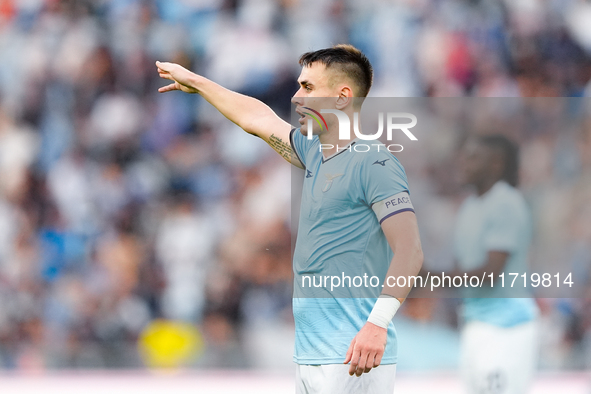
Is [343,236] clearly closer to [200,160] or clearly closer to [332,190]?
[332,190]

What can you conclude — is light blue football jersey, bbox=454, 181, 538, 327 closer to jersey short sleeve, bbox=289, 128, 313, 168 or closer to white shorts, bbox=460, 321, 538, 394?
white shorts, bbox=460, 321, 538, 394

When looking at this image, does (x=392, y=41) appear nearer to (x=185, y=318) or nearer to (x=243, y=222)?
(x=243, y=222)

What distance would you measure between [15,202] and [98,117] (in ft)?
4.41

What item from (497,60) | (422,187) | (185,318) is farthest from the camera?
(497,60)

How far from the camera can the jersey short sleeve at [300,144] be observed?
3.60 metres

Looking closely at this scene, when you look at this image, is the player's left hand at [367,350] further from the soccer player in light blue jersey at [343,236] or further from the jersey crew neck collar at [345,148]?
the jersey crew neck collar at [345,148]

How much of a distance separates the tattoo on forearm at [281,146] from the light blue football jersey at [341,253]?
45cm

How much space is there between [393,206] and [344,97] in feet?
2.15

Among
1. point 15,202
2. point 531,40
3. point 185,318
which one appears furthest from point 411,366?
point 15,202

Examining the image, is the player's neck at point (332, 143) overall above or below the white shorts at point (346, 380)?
above

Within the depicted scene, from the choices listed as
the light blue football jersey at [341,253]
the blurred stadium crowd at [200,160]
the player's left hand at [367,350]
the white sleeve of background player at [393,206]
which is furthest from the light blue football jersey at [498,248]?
the blurred stadium crowd at [200,160]

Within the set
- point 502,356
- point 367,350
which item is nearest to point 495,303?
point 502,356

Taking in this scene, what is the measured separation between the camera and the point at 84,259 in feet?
25.6

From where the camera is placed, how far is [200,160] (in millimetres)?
8391
